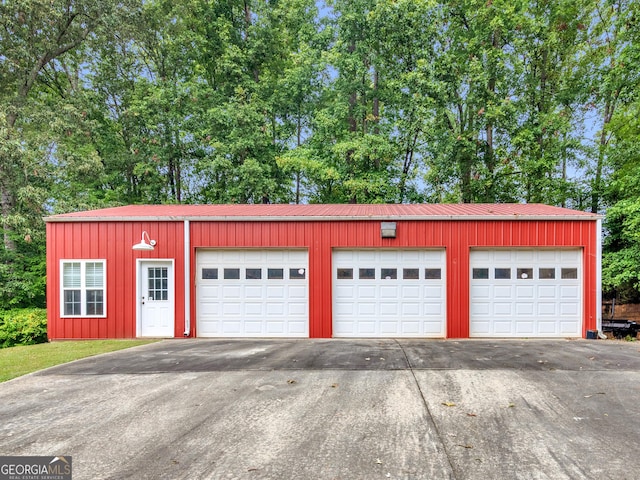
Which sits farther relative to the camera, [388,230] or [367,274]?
[367,274]

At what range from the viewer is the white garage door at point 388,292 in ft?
27.7

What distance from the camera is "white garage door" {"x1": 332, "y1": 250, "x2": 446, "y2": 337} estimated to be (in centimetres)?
→ 845

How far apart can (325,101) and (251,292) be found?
35.9 ft

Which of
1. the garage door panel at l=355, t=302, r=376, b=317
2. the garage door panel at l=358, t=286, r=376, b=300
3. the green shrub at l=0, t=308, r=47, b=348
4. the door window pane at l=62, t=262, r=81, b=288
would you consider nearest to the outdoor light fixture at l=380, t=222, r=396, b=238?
the garage door panel at l=358, t=286, r=376, b=300

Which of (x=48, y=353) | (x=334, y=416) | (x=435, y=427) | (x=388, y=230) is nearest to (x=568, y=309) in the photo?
(x=388, y=230)

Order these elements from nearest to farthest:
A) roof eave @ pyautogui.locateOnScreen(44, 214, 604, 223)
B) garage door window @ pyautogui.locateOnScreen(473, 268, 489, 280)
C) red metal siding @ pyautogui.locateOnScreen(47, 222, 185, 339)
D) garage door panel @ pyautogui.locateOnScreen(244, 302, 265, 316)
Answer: roof eave @ pyautogui.locateOnScreen(44, 214, 604, 223)
garage door window @ pyautogui.locateOnScreen(473, 268, 489, 280)
red metal siding @ pyautogui.locateOnScreen(47, 222, 185, 339)
garage door panel @ pyautogui.locateOnScreen(244, 302, 265, 316)

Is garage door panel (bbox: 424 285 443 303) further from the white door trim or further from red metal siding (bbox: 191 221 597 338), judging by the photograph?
the white door trim

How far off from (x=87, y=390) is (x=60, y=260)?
17.7ft

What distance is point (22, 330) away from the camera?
8664 mm

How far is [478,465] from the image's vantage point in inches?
110

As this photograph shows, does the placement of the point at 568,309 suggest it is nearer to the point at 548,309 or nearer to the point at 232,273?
the point at 548,309

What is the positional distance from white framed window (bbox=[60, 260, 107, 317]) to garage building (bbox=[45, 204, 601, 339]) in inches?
1.0

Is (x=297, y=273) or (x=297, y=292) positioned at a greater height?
(x=297, y=273)

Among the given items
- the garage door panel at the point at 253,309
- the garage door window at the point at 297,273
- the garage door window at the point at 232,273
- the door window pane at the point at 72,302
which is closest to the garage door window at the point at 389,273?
the garage door window at the point at 297,273
